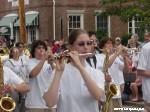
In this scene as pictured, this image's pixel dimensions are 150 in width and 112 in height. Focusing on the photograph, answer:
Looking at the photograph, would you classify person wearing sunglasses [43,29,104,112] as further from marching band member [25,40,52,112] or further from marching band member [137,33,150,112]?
marching band member [25,40,52,112]

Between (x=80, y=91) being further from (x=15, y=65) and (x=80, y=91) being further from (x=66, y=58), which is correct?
(x=15, y=65)

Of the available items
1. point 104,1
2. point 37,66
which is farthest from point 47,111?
point 104,1

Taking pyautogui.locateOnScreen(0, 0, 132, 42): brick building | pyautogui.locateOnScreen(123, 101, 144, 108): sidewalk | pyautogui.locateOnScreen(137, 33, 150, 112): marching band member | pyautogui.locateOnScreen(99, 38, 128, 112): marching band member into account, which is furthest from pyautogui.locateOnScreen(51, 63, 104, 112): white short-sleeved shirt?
pyautogui.locateOnScreen(0, 0, 132, 42): brick building

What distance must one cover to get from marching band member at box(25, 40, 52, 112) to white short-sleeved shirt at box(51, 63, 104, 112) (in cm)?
302

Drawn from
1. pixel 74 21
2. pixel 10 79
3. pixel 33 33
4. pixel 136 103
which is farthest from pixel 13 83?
pixel 33 33

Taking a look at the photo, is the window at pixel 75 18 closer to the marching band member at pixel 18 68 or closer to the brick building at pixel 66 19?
the brick building at pixel 66 19

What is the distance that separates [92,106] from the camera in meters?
4.73

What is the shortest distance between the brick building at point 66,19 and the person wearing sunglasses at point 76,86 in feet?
84.2

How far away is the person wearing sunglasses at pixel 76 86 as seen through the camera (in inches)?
182

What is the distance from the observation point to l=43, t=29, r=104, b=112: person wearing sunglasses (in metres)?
4.61

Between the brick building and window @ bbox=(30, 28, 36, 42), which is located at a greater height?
the brick building

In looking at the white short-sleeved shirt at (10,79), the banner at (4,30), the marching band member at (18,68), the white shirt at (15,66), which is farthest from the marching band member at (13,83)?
the banner at (4,30)

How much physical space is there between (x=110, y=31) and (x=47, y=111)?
24.9 m

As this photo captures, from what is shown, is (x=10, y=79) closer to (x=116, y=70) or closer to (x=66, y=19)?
(x=116, y=70)
